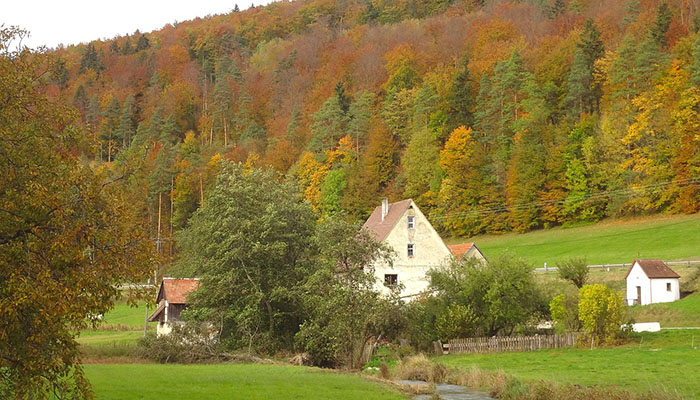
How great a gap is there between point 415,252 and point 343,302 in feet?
65.8

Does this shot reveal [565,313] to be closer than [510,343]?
No

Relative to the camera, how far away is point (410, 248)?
201 ft

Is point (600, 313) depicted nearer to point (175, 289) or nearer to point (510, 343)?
point (510, 343)

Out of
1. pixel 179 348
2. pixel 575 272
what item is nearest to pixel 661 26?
pixel 575 272

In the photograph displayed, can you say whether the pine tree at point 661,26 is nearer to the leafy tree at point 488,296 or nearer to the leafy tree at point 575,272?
the leafy tree at point 575,272

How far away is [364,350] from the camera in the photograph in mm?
44156

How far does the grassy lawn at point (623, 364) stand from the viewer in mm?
27562

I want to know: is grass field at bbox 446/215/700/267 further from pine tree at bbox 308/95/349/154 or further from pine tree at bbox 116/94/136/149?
pine tree at bbox 116/94/136/149

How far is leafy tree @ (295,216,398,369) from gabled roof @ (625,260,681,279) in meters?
22.6

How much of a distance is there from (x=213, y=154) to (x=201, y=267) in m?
93.9

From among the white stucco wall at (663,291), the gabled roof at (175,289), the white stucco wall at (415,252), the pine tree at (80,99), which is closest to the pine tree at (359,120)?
the white stucco wall at (415,252)

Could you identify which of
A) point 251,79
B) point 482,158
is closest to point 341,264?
point 482,158

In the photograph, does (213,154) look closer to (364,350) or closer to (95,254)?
(364,350)

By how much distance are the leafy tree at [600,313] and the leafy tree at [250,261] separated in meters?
16.4
